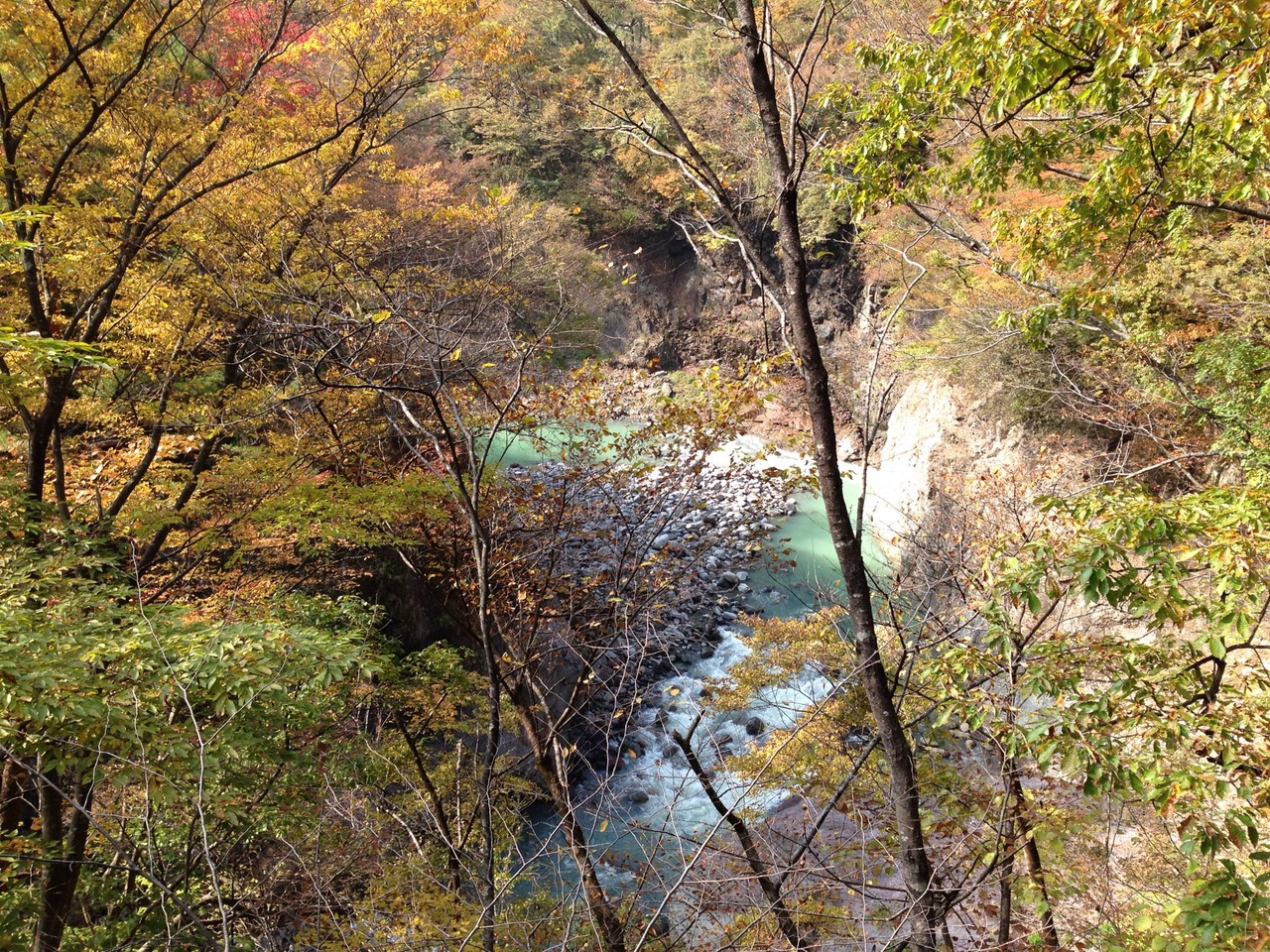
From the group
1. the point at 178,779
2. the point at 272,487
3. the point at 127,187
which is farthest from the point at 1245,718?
the point at 127,187

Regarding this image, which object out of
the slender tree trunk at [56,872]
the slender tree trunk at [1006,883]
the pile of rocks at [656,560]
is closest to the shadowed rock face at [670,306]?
the pile of rocks at [656,560]

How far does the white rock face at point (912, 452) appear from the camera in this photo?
598 inches

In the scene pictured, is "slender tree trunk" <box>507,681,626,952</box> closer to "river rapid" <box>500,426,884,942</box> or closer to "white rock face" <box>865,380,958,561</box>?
"river rapid" <box>500,426,884,942</box>

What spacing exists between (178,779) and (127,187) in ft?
19.1

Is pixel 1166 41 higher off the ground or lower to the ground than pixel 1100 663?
higher

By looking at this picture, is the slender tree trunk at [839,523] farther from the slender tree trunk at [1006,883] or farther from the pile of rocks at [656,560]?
the slender tree trunk at [1006,883]

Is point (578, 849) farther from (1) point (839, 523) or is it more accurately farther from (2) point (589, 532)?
(2) point (589, 532)

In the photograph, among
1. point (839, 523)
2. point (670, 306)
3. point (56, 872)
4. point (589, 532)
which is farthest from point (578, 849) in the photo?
point (670, 306)

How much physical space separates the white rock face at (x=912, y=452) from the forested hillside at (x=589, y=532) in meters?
1.86

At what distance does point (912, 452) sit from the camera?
16000 mm

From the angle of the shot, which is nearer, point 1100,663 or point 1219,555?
point 1219,555

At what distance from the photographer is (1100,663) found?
12.2ft

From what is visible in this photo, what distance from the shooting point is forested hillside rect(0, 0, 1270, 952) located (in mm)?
3203

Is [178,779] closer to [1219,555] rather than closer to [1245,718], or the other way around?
[1219,555]
